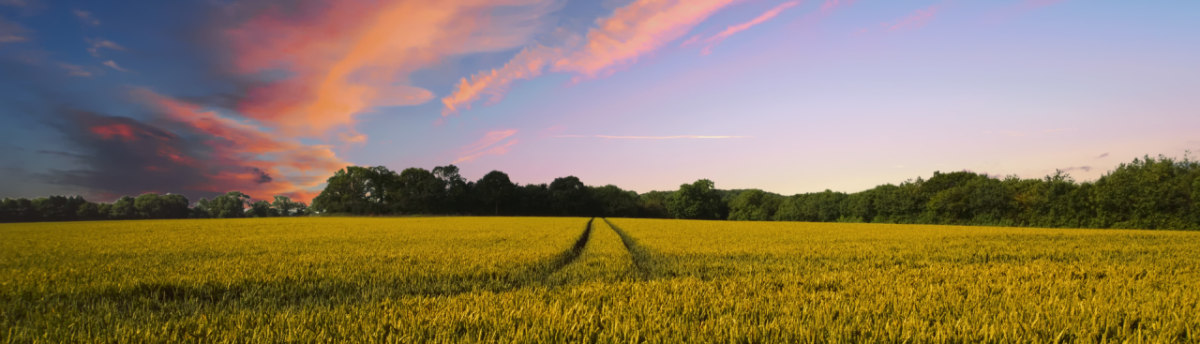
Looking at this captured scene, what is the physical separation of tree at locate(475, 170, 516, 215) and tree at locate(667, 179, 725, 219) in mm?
41794

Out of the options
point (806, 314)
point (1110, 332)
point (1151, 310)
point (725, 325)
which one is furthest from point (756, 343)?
point (1151, 310)

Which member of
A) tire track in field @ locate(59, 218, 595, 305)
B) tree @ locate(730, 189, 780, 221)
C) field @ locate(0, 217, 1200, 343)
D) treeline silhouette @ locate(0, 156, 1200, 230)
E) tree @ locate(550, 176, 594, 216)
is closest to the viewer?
field @ locate(0, 217, 1200, 343)

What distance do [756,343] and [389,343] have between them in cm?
233

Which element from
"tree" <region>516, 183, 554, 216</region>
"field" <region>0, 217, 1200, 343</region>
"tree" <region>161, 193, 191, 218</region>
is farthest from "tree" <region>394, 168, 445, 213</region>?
"field" <region>0, 217, 1200, 343</region>

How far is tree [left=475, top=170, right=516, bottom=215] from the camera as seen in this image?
96.2m

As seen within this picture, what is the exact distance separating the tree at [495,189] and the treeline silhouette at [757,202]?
0.75ft

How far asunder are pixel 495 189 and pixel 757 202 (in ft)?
244

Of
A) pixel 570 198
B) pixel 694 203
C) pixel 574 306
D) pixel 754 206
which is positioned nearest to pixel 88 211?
pixel 570 198

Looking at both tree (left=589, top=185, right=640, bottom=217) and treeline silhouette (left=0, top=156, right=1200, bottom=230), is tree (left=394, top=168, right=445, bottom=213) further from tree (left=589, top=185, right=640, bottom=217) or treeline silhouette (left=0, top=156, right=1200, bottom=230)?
tree (left=589, top=185, right=640, bottom=217)

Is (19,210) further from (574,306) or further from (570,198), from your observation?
(574,306)

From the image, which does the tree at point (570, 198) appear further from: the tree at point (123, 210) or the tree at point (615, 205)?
the tree at point (123, 210)

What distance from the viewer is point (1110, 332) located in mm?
3330

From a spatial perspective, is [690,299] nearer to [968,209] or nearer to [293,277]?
[293,277]

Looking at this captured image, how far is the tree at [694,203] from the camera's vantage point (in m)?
112
